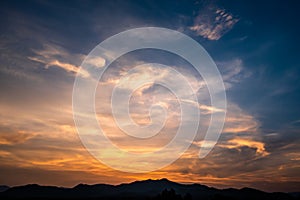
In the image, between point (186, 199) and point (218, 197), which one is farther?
point (218, 197)

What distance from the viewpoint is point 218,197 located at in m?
160

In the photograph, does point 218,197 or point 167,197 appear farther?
point 218,197

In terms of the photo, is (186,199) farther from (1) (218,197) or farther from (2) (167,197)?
(1) (218,197)

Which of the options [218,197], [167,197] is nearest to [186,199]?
[167,197]

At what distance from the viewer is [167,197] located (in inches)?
5797

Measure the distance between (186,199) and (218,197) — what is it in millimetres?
24859

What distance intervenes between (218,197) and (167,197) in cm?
3361

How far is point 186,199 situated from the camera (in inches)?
5768

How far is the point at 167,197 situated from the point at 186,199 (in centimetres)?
1025
